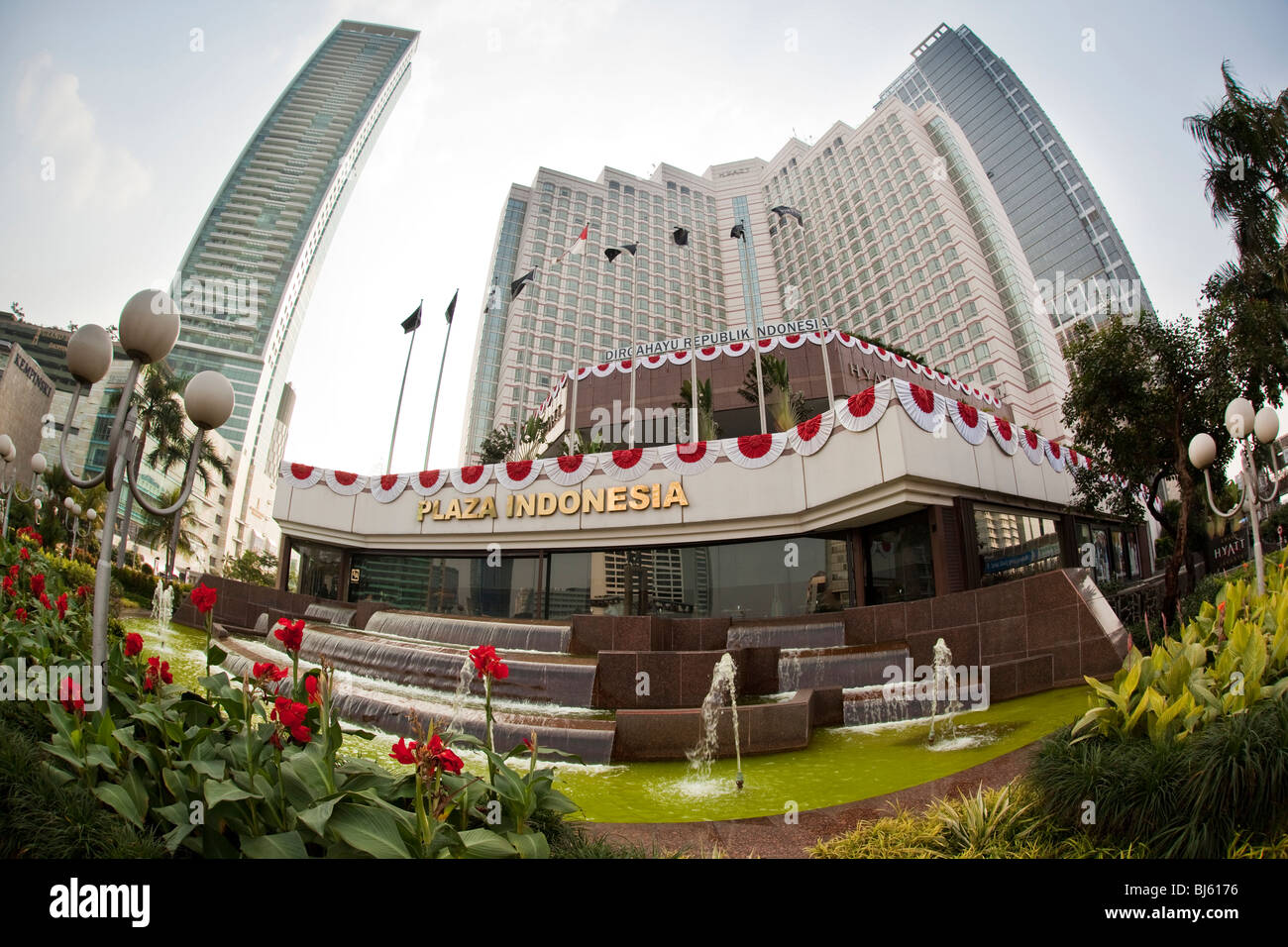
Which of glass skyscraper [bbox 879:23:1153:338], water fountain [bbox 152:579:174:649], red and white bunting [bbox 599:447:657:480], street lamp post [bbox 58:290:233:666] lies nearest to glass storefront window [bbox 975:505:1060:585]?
red and white bunting [bbox 599:447:657:480]

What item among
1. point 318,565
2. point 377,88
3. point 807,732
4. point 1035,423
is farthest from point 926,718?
point 377,88

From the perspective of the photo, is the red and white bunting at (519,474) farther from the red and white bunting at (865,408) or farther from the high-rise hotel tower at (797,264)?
the high-rise hotel tower at (797,264)

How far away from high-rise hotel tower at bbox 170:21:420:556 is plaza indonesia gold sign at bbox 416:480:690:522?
27.8 meters

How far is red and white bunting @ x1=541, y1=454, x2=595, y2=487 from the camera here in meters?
19.0

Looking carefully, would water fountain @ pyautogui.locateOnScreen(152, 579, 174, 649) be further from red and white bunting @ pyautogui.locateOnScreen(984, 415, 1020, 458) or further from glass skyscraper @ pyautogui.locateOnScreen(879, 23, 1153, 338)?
glass skyscraper @ pyautogui.locateOnScreen(879, 23, 1153, 338)

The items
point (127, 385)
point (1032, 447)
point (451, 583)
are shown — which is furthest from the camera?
point (451, 583)

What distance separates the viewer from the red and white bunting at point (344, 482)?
2206 centimetres

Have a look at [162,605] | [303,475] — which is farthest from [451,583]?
[162,605]

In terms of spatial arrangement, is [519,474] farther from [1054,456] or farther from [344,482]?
[1054,456]

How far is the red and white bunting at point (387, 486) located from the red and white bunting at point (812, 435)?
14.3 m

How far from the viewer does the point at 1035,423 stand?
53844 mm

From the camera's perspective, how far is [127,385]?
381cm

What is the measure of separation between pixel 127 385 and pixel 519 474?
15977 millimetres
